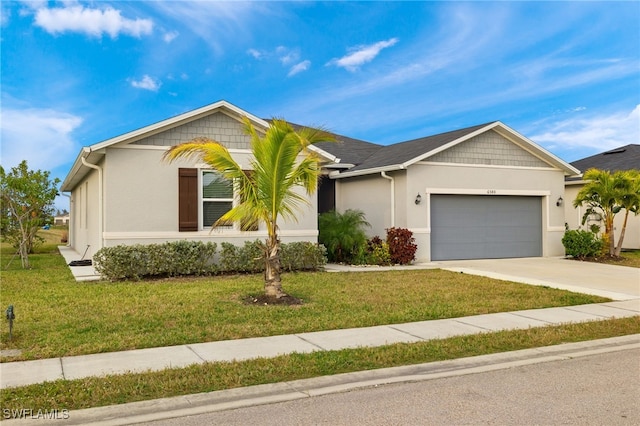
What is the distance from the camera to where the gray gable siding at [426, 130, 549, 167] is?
1705 cm

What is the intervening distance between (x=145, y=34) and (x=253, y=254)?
19.8ft

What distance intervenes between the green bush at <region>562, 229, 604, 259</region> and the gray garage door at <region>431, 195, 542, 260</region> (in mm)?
1213

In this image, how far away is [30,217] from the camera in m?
18.4

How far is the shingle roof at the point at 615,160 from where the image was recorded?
22234mm

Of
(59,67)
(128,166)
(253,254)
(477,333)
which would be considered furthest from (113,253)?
(477,333)

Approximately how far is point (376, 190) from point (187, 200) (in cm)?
670

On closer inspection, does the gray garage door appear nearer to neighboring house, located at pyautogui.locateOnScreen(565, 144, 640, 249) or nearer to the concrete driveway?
the concrete driveway

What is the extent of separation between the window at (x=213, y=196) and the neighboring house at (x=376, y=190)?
1.0 inches

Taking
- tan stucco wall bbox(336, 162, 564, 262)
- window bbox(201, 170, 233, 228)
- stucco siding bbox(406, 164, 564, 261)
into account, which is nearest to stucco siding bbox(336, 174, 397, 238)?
tan stucco wall bbox(336, 162, 564, 262)

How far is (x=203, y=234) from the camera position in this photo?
13.6 m

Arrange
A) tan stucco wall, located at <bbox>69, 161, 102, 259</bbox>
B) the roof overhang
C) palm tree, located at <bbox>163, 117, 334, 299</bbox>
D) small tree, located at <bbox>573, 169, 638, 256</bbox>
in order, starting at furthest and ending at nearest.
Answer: small tree, located at <bbox>573, 169, 638, 256</bbox> → tan stucco wall, located at <bbox>69, 161, 102, 259</bbox> → the roof overhang → palm tree, located at <bbox>163, 117, 334, 299</bbox>

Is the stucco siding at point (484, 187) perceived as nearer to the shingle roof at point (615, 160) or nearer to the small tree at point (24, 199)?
the shingle roof at point (615, 160)

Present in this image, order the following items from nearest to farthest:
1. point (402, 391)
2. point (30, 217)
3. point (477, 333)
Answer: point (402, 391) → point (477, 333) → point (30, 217)

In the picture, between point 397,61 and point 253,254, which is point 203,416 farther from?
point 397,61
